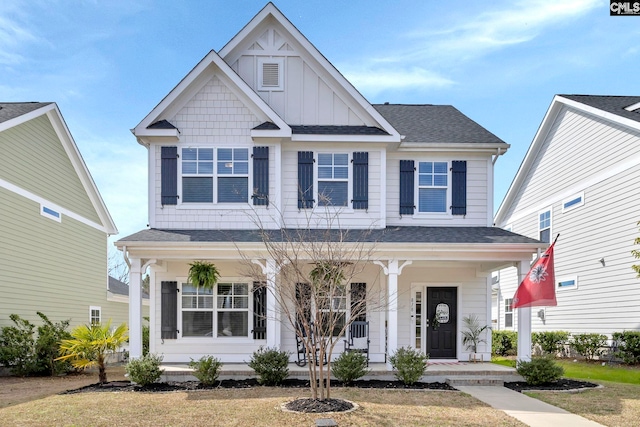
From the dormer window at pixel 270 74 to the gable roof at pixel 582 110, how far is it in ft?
31.6

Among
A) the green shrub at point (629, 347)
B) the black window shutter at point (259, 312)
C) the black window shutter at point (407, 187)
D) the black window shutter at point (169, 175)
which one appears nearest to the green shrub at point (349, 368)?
the black window shutter at point (259, 312)

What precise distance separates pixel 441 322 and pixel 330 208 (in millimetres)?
4281

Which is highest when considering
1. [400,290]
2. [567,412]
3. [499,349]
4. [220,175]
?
[220,175]

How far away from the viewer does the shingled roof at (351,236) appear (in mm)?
12102

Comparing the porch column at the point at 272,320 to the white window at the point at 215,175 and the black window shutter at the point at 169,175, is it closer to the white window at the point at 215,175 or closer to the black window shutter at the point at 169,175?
the white window at the point at 215,175

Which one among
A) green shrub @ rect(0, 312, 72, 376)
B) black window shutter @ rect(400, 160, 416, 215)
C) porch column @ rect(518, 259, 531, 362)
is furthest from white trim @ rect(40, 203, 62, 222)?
porch column @ rect(518, 259, 531, 362)

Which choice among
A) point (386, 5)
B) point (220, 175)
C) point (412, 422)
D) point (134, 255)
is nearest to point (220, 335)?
point (134, 255)

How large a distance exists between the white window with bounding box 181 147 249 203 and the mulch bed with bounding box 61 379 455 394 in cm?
428

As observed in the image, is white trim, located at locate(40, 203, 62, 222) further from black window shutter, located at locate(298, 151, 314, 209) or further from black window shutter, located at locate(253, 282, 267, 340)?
black window shutter, located at locate(298, 151, 314, 209)

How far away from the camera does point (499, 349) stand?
779 inches

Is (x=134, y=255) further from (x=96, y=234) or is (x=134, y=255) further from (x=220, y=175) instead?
(x=96, y=234)

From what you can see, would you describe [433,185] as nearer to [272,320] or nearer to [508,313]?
[272,320]

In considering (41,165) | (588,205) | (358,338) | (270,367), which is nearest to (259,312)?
(358,338)

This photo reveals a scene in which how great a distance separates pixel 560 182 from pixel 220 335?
43.5 feet
